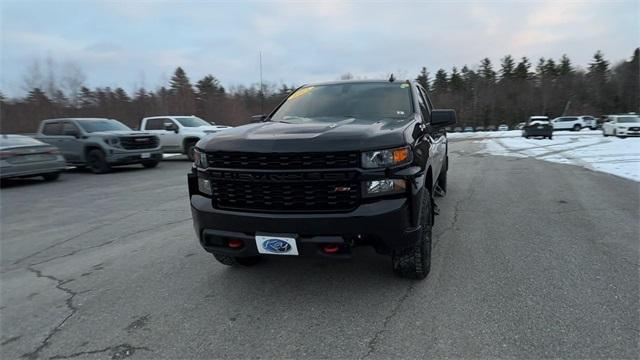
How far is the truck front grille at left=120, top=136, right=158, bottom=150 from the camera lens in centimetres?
1338

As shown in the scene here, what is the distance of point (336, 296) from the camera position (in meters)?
3.48

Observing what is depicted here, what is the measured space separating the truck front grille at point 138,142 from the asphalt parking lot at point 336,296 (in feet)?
24.7

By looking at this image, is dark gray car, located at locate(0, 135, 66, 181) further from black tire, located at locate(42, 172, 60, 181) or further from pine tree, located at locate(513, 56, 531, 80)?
pine tree, located at locate(513, 56, 531, 80)

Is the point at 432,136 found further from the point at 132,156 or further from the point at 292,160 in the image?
the point at 132,156

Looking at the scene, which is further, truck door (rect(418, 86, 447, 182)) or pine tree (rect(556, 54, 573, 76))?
pine tree (rect(556, 54, 573, 76))

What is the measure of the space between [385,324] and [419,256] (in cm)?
72

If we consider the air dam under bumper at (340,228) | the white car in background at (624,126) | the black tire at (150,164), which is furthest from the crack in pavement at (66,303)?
the white car in background at (624,126)

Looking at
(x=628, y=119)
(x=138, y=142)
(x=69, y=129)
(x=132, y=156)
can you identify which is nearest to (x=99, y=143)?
(x=132, y=156)

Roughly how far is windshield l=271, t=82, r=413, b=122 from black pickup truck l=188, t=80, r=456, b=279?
692 millimetres

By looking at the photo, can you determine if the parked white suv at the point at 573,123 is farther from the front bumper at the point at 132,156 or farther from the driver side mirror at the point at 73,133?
the driver side mirror at the point at 73,133

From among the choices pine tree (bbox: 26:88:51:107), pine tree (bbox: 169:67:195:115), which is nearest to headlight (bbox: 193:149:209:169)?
pine tree (bbox: 26:88:51:107)

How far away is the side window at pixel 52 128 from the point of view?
14.1 meters

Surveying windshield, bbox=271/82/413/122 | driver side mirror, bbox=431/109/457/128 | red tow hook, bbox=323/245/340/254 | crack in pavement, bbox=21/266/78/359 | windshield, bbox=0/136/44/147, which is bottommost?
crack in pavement, bbox=21/266/78/359

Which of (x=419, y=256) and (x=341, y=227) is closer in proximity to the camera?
(x=341, y=227)
